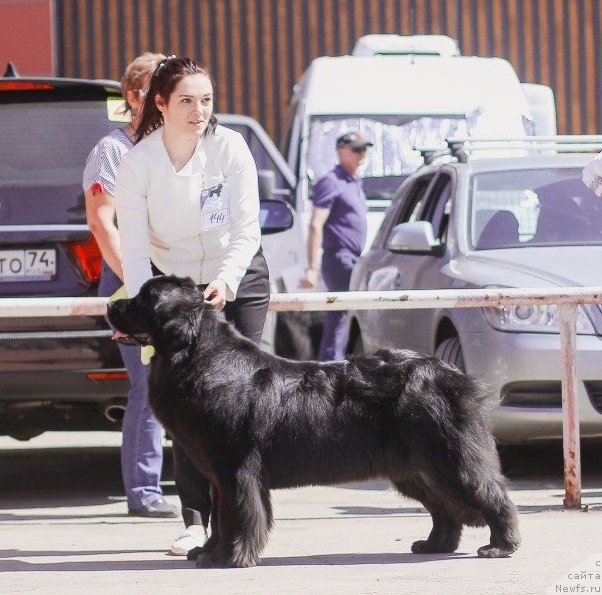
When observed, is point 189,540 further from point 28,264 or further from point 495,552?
point 28,264

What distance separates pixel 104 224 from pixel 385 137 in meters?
6.65

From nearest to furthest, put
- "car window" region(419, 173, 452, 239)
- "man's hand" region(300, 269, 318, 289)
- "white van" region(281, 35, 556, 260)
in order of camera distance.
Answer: "car window" region(419, 173, 452, 239) < "man's hand" region(300, 269, 318, 289) < "white van" region(281, 35, 556, 260)

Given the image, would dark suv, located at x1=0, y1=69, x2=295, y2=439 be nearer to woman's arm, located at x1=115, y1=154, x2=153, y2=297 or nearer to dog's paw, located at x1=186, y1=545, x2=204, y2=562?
woman's arm, located at x1=115, y1=154, x2=153, y2=297

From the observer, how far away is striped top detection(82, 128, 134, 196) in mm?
6648

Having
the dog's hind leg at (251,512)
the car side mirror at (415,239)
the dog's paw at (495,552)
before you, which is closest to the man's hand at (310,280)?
the car side mirror at (415,239)

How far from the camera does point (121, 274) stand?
657cm

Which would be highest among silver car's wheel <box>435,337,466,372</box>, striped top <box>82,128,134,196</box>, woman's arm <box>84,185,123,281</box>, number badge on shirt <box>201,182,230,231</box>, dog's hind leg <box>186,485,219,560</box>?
striped top <box>82,128,134,196</box>

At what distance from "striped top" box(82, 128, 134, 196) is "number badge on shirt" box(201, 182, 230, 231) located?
0.87 metres

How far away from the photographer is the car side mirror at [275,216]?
7938mm

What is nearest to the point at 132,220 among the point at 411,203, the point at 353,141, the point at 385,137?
the point at 411,203

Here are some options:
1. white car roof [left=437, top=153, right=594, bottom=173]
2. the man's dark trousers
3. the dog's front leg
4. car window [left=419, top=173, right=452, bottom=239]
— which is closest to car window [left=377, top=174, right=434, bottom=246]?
car window [left=419, top=173, right=452, bottom=239]

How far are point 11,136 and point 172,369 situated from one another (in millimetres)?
2614

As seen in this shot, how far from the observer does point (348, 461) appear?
18.3ft

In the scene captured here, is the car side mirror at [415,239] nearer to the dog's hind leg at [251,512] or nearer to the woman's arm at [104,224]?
the woman's arm at [104,224]
